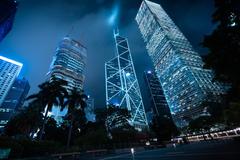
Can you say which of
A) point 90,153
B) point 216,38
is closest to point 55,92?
point 90,153

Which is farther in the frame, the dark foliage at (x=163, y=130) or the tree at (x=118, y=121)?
the dark foliage at (x=163, y=130)

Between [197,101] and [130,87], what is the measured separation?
65.0 meters

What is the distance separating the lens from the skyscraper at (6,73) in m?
169

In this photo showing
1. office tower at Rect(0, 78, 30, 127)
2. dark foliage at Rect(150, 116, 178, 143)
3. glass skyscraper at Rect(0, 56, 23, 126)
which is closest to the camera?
dark foliage at Rect(150, 116, 178, 143)

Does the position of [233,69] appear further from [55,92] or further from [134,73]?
[134,73]

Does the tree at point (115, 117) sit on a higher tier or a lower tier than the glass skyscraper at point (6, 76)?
lower

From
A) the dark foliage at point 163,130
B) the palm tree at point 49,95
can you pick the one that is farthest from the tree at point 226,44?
the dark foliage at point 163,130

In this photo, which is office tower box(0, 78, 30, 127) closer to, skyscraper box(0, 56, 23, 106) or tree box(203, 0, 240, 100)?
skyscraper box(0, 56, 23, 106)

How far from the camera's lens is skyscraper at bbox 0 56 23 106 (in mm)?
169125

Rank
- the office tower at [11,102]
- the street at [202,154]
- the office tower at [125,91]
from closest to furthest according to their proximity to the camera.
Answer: the street at [202,154] < the office tower at [125,91] < the office tower at [11,102]

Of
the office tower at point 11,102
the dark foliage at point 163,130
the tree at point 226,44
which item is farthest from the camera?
the office tower at point 11,102

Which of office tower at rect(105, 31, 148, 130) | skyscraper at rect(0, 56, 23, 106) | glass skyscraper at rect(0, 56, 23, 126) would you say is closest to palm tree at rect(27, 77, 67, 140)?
office tower at rect(105, 31, 148, 130)

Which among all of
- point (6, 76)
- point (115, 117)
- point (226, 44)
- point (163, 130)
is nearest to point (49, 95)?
point (115, 117)

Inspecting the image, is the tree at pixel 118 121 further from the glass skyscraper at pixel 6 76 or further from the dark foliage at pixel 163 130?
the glass skyscraper at pixel 6 76
